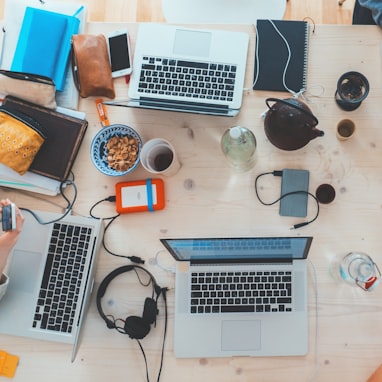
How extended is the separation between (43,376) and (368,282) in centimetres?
86

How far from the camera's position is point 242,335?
1009 mm

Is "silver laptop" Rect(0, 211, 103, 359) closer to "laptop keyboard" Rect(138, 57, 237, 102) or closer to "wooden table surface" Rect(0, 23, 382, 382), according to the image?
"wooden table surface" Rect(0, 23, 382, 382)

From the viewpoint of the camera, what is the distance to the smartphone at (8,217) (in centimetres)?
93

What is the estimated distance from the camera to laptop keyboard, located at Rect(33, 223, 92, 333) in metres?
1.01

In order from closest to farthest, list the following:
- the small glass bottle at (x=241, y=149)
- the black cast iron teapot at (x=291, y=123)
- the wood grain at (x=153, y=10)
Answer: the black cast iron teapot at (x=291, y=123) < the small glass bottle at (x=241, y=149) < the wood grain at (x=153, y=10)

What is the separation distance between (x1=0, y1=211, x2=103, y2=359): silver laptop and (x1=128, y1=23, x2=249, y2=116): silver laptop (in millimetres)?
386

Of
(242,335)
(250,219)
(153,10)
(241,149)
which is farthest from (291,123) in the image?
(153,10)

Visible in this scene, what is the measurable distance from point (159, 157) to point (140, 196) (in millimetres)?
120

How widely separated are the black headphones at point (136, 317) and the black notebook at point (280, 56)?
2.00 feet

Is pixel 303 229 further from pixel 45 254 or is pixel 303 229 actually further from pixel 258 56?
pixel 45 254

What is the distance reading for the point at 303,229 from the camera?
1.04 metres

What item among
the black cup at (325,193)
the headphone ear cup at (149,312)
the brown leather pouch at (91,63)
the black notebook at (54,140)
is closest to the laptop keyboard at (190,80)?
the brown leather pouch at (91,63)

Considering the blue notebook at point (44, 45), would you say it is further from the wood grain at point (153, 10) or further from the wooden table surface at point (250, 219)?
the wood grain at point (153, 10)

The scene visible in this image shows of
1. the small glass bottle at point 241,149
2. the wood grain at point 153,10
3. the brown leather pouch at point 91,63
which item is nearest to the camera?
the small glass bottle at point 241,149
